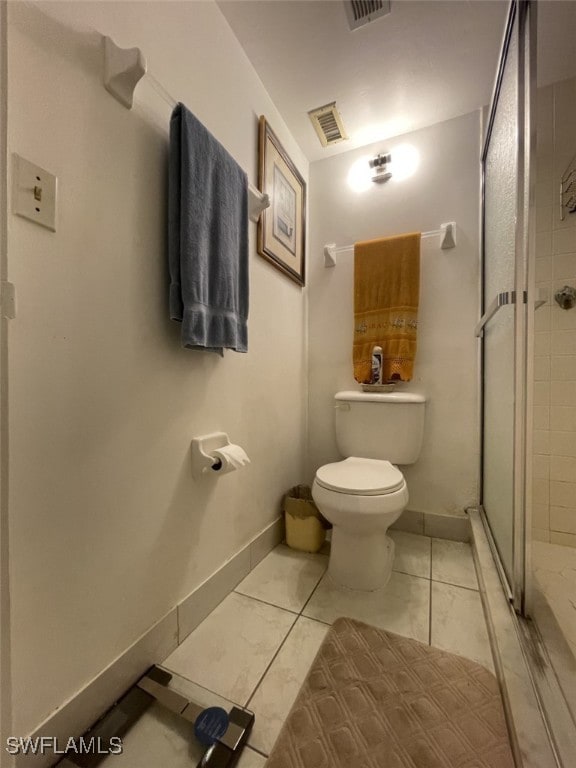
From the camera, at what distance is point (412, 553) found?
1.36 m

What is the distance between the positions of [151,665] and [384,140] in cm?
237

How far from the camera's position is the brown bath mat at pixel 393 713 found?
0.62 metres

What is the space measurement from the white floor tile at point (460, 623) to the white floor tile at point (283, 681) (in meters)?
0.36

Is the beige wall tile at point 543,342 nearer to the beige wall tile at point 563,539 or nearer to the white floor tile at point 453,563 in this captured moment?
the beige wall tile at point 563,539

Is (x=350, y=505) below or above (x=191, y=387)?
below

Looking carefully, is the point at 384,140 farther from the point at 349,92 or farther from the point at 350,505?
the point at 350,505

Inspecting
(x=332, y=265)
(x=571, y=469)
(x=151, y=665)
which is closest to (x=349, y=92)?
(x=332, y=265)

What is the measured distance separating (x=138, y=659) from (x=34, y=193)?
108cm

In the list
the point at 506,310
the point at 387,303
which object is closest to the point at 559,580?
the point at 506,310

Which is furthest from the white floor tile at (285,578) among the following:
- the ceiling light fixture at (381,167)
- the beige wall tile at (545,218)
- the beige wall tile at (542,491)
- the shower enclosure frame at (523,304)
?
the ceiling light fixture at (381,167)

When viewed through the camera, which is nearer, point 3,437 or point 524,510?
point 3,437

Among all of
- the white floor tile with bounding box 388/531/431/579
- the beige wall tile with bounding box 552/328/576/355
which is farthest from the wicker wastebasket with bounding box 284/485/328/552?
the beige wall tile with bounding box 552/328/576/355

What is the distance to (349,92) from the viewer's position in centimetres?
136

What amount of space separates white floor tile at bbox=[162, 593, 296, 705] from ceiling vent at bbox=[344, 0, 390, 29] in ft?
6.83
